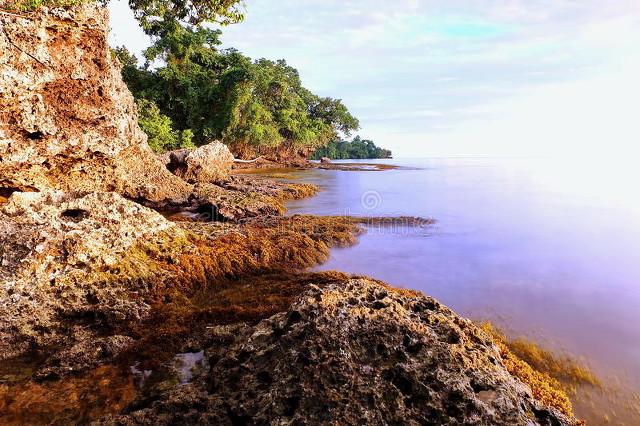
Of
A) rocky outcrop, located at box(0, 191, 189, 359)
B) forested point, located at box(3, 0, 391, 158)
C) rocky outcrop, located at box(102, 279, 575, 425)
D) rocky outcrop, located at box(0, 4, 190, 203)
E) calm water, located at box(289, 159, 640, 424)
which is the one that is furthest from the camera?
forested point, located at box(3, 0, 391, 158)

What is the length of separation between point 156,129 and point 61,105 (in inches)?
561

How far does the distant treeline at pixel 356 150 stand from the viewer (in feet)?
238

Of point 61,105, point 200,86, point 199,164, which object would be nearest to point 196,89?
point 200,86

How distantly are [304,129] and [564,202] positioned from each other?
28910 mm

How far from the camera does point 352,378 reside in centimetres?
203

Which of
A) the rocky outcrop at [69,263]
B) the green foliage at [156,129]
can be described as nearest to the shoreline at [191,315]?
the rocky outcrop at [69,263]

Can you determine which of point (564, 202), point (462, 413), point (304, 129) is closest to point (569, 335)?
point (462, 413)

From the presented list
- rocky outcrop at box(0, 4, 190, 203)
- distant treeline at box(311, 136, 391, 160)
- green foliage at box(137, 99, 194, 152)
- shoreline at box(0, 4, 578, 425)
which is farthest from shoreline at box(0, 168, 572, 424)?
distant treeline at box(311, 136, 391, 160)

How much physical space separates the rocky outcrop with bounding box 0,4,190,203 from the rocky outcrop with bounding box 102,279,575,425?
646 cm

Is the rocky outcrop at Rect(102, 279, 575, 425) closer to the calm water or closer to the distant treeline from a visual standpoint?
the calm water

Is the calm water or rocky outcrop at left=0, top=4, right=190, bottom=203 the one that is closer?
the calm water

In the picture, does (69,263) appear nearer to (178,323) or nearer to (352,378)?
(178,323)

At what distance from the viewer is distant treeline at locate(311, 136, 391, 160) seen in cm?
7244

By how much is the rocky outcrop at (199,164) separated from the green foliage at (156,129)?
17.2ft
